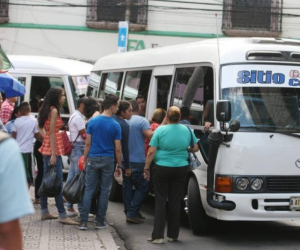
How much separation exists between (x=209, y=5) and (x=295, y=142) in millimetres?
23802

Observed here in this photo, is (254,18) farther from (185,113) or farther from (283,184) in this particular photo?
(283,184)

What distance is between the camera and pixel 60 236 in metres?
8.56

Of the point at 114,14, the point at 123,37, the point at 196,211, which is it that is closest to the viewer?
the point at 196,211

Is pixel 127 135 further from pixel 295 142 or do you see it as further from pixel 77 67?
pixel 77 67

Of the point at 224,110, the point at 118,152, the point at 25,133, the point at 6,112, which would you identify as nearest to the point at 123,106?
the point at 118,152

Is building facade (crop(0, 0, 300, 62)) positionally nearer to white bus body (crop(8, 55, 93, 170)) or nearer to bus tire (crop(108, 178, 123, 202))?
white bus body (crop(8, 55, 93, 170))

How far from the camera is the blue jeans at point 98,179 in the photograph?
352 inches

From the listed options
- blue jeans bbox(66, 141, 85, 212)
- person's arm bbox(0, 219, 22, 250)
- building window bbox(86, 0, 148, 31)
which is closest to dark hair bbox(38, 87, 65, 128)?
blue jeans bbox(66, 141, 85, 212)

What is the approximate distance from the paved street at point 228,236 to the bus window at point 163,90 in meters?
1.75

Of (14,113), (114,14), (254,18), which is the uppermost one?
(254,18)

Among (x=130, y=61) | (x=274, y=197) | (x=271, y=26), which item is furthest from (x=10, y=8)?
(x=274, y=197)

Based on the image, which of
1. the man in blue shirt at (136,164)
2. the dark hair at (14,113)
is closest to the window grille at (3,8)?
the dark hair at (14,113)

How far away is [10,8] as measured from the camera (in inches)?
1230

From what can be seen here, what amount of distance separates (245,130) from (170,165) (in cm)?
101
